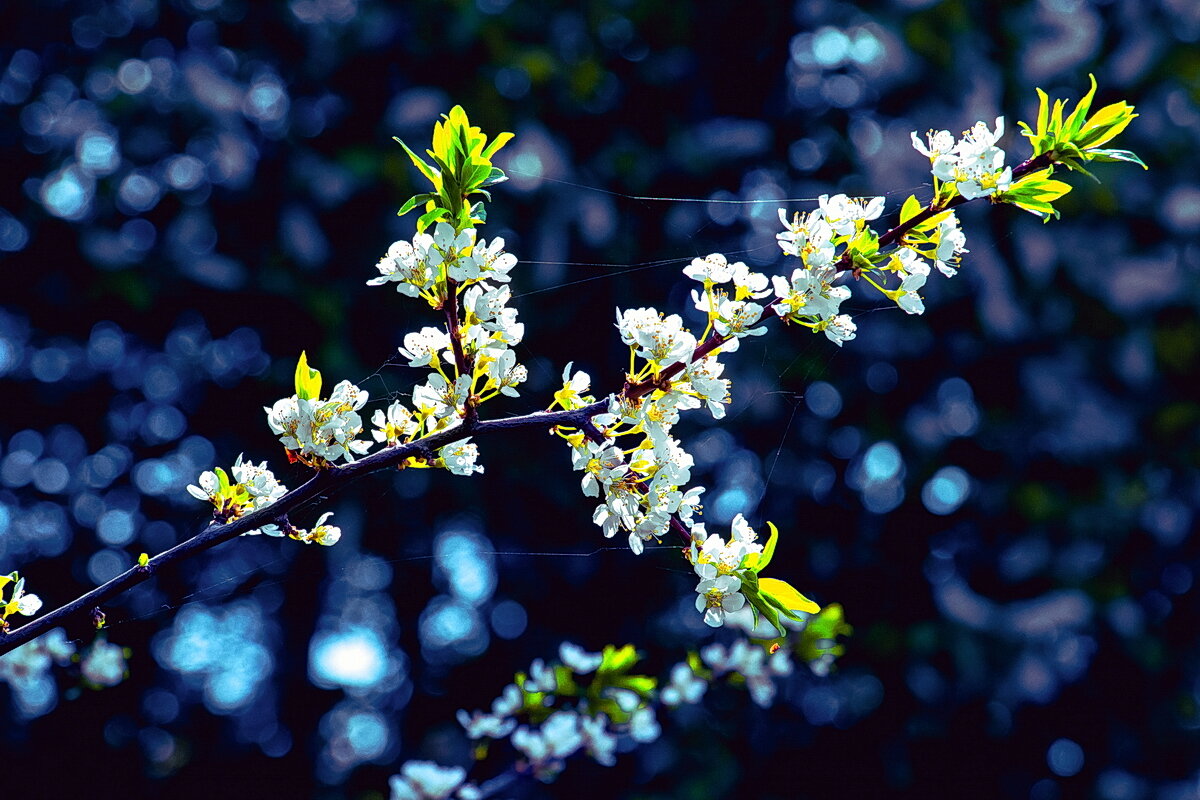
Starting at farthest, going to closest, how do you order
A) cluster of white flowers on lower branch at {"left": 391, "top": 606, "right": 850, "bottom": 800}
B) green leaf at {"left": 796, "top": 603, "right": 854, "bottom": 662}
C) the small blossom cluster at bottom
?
green leaf at {"left": 796, "top": 603, "right": 854, "bottom": 662} < cluster of white flowers on lower branch at {"left": 391, "top": 606, "right": 850, "bottom": 800} < the small blossom cluster at bottom

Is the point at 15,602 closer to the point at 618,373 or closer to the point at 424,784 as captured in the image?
the point at 424,784

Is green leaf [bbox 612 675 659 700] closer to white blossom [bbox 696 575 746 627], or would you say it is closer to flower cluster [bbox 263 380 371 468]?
white blossom [bbox 696 575 746 627]

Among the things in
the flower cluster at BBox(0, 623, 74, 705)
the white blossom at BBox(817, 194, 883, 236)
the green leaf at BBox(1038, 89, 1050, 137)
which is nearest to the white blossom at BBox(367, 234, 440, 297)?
the white blossom at BBox(817, 194, 883, 236)

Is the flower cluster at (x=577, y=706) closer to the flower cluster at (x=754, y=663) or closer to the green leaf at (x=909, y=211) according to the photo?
the flower cluster at (x=754, y=663)

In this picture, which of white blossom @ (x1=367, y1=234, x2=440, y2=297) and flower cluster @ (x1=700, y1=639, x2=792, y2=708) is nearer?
white blossom @ (x1=367, y1=234, x2=440, y2=297)

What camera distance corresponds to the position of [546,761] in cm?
173

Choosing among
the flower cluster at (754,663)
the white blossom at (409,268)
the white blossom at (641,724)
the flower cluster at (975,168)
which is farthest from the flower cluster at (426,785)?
the flower cluster at (975,168)

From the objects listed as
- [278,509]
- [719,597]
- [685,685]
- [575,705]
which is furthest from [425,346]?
[685,685]

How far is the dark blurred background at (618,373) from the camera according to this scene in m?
2.48

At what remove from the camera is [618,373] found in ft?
8.82

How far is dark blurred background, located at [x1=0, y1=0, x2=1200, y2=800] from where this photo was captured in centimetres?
248

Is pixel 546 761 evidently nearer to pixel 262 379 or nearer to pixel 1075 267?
pixel 262 379

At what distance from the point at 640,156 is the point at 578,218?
0.94ft

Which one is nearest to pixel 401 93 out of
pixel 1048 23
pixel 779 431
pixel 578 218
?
pixel 578 218
